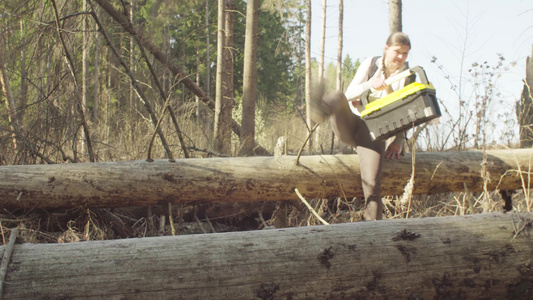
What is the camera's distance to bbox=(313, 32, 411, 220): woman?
3.46 meters

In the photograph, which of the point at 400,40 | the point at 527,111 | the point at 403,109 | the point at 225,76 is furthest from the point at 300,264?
the point at 225,76

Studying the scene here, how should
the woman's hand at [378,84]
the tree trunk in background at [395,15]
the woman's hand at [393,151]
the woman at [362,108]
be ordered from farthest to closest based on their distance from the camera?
1. the tree trunk in background at [395,15]
2. the woman's hand at [393,151]
3. the woman at [362,108]
4. the woman's hand at [378,84]

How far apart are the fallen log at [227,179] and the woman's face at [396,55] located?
3.15ft

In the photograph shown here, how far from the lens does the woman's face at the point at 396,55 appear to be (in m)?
3.43

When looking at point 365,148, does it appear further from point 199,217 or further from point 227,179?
point 199,217

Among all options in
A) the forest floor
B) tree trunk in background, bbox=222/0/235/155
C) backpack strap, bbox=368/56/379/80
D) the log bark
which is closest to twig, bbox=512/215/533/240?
the log bark

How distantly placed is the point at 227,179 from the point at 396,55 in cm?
169

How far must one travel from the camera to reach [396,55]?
3445 mm

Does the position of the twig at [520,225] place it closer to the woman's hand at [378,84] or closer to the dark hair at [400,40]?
the woman's hand at [378,84]

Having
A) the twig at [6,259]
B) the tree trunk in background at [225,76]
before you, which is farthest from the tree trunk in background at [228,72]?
the twig at [6,259]

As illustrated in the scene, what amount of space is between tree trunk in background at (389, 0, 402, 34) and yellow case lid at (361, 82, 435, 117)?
278 cm

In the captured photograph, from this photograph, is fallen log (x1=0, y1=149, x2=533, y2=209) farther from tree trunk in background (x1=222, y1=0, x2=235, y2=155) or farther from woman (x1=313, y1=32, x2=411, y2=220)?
tree trunk in background (x1=222, y1=0, x2=235, y2=155)

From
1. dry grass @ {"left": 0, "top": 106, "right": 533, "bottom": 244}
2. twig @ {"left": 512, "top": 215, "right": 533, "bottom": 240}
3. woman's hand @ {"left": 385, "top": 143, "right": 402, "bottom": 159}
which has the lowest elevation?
dry grass @ {"left": 0, "top": 106, "right": 533, "bottom": 244}

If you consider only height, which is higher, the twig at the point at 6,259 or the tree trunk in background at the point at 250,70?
the tree trunk in background at the point at 250,70
